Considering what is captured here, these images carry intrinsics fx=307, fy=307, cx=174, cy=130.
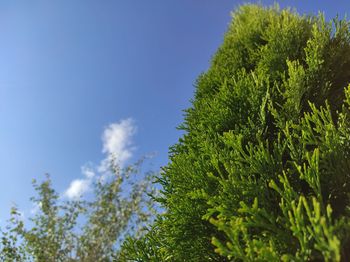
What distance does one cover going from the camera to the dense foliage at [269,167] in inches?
179

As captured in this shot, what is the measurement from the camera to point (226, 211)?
17.0 feet

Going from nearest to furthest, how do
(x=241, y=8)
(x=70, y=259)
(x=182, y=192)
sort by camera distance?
(x=182, y=192) → (x=241, y=8) → (x=70, y=259)

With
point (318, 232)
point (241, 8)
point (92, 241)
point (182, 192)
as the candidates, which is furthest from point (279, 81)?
point (92, 241)

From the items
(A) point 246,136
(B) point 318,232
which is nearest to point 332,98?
(A) point 246,136

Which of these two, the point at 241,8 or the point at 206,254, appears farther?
the point at 241,8

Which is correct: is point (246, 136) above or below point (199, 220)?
above

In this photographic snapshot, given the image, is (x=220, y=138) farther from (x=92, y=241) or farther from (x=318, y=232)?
(x=92, y=241)

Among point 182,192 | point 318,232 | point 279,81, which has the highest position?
point 279,81

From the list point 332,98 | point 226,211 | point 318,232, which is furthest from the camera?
point 332,98

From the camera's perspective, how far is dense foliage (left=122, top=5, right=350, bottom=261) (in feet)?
14.9

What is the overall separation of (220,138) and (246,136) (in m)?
0.61

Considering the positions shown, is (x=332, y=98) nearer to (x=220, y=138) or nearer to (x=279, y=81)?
(x=279, y=81)

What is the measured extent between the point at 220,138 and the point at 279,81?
8.57 ft

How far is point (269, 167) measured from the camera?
5.70m
